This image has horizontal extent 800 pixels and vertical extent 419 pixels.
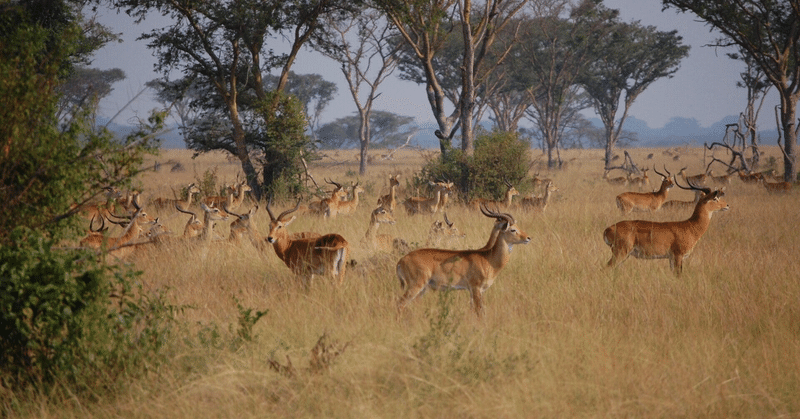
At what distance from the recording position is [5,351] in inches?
155

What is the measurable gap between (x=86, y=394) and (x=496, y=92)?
31863 mm

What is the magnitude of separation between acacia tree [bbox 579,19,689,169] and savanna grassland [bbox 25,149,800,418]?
24.0 meters

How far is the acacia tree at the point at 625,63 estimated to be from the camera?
29.9m

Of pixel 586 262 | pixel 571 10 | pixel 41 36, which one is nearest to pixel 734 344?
pixel 586 262

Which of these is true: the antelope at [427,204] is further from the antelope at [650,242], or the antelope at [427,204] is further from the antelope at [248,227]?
the antelope at [650,242]

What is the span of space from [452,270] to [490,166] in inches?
387

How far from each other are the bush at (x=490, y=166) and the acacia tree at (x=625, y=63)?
15435 mm

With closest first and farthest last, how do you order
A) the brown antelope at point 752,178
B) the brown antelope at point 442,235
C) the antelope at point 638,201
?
the brown antelope at point 442,235 → the antelope at point 638,201 → the brown antelope at point 752,178

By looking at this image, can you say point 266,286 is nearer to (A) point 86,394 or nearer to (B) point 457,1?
(A) point 86,394

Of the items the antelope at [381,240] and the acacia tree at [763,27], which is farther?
the acacia tree at [763,27]

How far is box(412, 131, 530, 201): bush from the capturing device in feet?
48.9

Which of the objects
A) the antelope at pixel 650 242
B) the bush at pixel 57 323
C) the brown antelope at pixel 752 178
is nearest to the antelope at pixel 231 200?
the antelope at pixel 650 242

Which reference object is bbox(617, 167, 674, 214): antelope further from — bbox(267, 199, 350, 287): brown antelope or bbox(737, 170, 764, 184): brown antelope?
bbox(267, 199, 350, 287): brown antelope

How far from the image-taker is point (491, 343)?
14.6 feet
